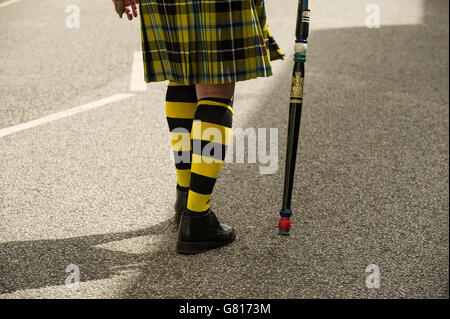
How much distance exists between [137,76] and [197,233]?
2.38m

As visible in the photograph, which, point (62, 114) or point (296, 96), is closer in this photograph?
point (296, 96)

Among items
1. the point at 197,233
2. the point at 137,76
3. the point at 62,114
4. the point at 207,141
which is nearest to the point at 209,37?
the point at 207,141

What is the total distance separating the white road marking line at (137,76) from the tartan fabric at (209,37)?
2.13 m

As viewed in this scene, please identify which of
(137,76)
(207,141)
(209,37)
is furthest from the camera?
(137,76)

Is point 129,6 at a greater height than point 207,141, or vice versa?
point 129,6

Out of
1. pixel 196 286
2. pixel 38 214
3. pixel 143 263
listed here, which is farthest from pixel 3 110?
pixel 196 286

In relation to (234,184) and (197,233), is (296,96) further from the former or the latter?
(234,184)

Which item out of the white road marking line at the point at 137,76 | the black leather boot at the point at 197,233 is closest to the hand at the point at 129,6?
the black leather boot at the point at 197,233

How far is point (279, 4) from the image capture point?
6840 millimetres

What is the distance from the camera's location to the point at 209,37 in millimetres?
1804

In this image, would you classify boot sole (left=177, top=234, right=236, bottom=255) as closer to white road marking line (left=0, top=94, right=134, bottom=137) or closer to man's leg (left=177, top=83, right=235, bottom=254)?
man's leg (left=177, top=83, right=235, bottom=254)

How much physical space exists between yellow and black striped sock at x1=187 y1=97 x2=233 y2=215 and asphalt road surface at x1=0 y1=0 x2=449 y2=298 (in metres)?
0.28
